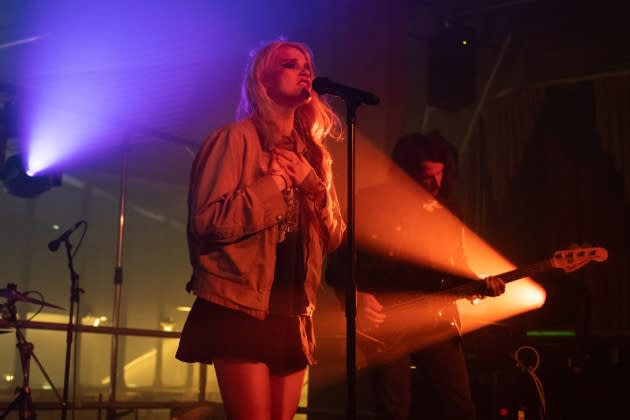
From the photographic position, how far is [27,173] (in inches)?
221

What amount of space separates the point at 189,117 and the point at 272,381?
635 centimetres

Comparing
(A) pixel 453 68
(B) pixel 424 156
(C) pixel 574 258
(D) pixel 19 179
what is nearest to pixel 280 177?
(B) pixel 424 156

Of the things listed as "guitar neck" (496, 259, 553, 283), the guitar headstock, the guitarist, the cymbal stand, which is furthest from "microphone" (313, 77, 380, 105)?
the cymbal stand

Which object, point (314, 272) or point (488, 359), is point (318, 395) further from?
point (314, 272)

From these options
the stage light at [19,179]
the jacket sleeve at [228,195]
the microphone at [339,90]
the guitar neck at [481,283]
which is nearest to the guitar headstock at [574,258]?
the guitar neck at [481,283]

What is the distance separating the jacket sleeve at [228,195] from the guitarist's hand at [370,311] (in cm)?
126

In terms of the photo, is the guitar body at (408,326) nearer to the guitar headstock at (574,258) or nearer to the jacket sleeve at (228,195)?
the guitar headstock at (574,258)

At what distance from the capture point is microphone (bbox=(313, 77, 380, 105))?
78.1 inches

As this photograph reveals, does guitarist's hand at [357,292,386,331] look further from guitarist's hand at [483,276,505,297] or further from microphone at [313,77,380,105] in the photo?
microphone at [313,77,380,105]

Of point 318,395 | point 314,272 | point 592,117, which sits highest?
point 592,117

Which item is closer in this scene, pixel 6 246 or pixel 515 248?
pixel 515 248

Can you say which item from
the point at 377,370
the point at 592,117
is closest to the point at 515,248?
the point at 592,117

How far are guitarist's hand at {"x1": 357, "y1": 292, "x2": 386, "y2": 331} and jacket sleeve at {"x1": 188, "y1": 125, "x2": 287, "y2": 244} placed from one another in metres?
1.26

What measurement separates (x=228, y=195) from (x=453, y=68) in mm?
4232
